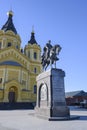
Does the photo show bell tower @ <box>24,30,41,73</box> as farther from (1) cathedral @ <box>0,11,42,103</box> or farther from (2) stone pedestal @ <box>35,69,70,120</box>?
(2) stone pedestal @ <box>35,69,70,120</box>

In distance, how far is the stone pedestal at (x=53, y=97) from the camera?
12.3 m

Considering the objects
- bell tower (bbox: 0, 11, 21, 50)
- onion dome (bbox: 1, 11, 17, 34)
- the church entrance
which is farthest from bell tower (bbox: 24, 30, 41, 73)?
the church entrance

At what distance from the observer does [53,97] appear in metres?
12.7

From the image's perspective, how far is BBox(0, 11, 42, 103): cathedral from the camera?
31578 mm

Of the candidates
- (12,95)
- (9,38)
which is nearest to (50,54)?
(12,95)

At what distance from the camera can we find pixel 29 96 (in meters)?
33.5

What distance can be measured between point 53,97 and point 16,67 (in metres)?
20.9

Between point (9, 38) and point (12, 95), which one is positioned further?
point (9, 38)

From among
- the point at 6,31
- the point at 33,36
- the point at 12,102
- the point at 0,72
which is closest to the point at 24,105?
the point at 12,102

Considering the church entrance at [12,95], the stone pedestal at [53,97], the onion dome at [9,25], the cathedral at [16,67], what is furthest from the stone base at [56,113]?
the onion dome at [9,25]

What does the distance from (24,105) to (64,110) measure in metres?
19.2

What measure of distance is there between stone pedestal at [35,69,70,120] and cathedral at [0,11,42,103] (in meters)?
18.4

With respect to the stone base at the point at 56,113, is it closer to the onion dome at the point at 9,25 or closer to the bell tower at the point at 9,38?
the bell tower at the point at 9,38

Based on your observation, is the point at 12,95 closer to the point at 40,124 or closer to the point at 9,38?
the point at 9,38
